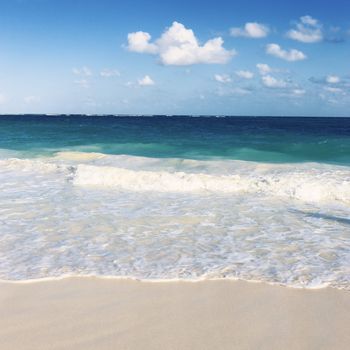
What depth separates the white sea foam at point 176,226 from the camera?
547 cm

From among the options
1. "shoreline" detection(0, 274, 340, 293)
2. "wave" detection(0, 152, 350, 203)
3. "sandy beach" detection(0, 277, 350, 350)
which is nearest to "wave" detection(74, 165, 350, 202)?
"wave" detection(0, 152, 350, 203)

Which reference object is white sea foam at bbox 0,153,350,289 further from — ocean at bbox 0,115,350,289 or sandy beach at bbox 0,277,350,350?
sandy beach at bbox 0,277,350,350

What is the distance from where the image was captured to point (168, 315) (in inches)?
162

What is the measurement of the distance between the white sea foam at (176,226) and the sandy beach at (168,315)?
0.38 meters

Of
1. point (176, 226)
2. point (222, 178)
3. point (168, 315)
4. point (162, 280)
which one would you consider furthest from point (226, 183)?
point (168, 315)

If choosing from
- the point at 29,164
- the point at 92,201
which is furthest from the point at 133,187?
the point at 29,164

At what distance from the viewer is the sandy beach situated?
3.61 meters

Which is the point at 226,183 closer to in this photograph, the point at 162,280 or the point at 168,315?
the point at 162,280

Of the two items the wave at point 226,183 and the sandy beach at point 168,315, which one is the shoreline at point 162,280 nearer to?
the sandy beach at point 168,315

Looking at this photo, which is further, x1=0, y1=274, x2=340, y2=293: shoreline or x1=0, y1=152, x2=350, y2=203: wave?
x1=0, y1=152, x2=350, y2=203: wave

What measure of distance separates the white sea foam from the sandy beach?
1.25 ft

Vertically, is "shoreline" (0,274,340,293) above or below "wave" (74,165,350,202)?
below

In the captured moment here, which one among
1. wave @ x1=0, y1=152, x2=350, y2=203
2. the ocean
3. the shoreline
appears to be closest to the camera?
the shoreline

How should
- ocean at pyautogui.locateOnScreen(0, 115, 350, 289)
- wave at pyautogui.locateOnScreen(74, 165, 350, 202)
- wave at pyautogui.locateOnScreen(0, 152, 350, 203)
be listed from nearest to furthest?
ocean at pyautogui.locateOnScreen(0, 115, 350, 289)
wave at pyautogui.locateOnScreen(74, 165, 350, 202)
wave at pyautogui.locateOnScreen(0, 152, 350, 203)
